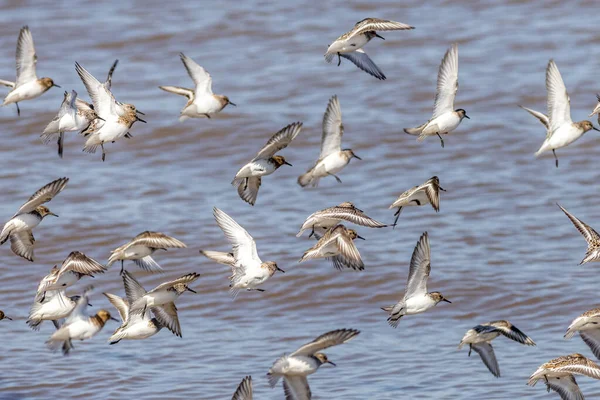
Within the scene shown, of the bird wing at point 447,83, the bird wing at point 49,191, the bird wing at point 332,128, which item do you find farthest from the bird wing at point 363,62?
the bird wing at point 49,191

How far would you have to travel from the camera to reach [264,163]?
1100cm

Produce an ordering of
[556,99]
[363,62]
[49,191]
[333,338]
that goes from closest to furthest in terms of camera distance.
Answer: [333,338], [49,191], [556,99], [363,62]

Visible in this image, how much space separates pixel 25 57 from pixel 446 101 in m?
4.08

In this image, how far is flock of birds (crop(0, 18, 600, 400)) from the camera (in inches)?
392

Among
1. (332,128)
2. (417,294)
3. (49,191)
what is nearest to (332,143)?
(332,128)

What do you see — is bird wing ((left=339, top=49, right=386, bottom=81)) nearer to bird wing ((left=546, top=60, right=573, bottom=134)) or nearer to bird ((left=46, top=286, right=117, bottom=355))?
bird wing ((left=546, top=60, right=573, bottom=134))

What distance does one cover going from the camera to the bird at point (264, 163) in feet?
34.1

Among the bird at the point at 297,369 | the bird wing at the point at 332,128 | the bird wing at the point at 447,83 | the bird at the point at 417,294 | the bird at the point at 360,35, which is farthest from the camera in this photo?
the bird wing at the point at 447,83

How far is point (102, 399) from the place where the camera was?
39.4 ft

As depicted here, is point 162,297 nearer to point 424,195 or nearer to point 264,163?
point 264,163

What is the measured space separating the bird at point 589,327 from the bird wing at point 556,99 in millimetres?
2171

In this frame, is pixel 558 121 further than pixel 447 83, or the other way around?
pixel 558 121

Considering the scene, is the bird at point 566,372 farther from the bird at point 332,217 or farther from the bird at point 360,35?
the bird at point 360,35

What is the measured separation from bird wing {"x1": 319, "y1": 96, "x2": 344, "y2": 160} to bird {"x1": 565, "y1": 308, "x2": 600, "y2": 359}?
9.13 ft
